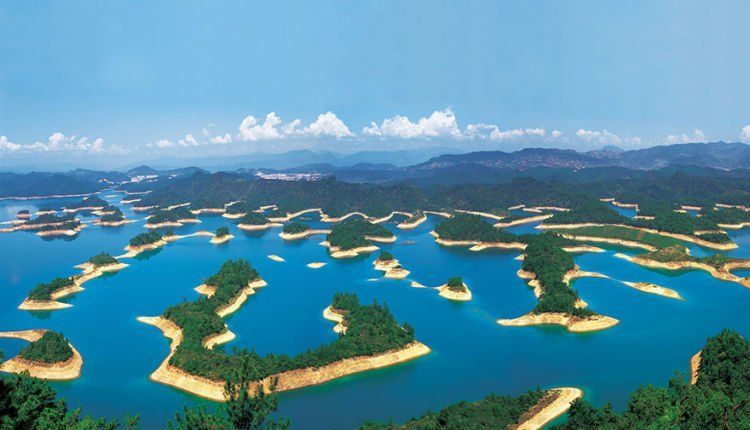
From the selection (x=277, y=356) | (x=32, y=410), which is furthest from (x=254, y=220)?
(x=32, y=410)

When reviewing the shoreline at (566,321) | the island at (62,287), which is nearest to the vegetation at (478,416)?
the shoreline at (566,321)

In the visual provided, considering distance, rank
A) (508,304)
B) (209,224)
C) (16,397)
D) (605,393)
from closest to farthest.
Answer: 1. (16,397)
2. (605,393)
3. (508,304)
4. (209,224)

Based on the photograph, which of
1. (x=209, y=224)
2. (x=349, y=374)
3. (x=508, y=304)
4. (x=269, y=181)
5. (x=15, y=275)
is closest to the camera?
(x=349, y=374)

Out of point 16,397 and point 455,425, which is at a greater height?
point 16,397

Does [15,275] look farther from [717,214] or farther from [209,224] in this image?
[717,214]

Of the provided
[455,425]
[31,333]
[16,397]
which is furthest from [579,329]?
[31,333]

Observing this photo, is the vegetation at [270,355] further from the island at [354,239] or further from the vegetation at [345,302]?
the island at [354,239]
